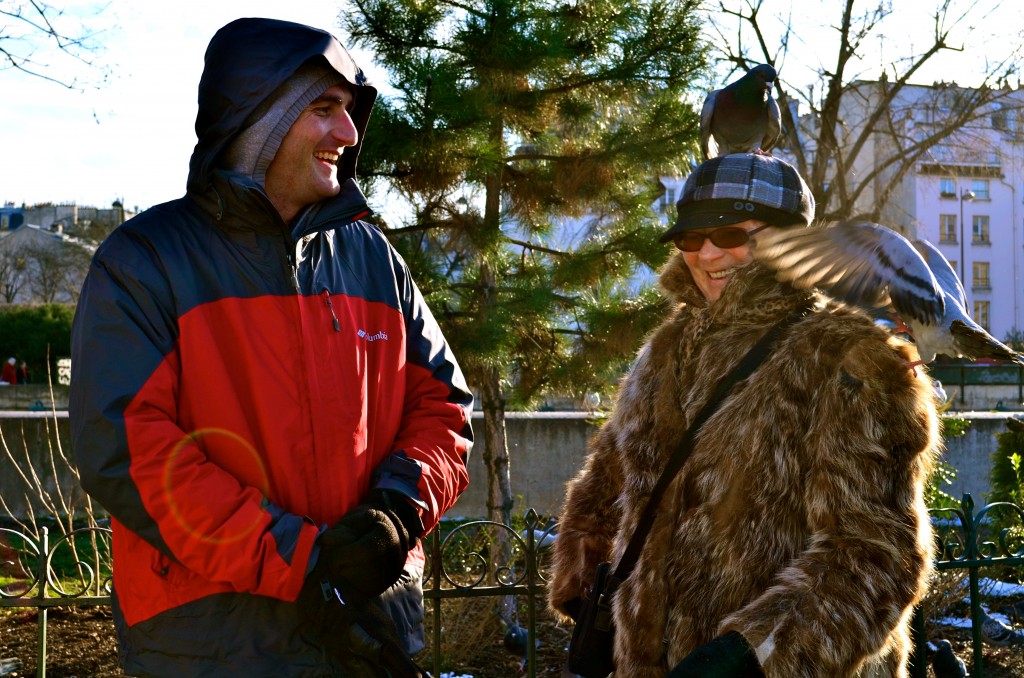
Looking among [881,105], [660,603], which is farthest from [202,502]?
[881,105]

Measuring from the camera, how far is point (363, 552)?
1.89 m

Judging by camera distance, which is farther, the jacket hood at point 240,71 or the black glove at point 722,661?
the jacket hood at point 240,71

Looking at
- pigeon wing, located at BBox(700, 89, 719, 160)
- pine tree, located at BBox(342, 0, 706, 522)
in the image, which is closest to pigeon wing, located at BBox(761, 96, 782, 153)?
pigeon wing, located at BBox(700, 89, 719, 160)

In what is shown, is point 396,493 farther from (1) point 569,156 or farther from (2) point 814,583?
(1) point 569,156

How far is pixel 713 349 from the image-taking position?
2.29 meters

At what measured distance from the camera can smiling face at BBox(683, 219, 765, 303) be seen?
2295 millimetres

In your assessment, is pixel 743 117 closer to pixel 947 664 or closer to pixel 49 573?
pixel 947 664

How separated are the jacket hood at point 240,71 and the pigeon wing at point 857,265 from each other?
1085mm

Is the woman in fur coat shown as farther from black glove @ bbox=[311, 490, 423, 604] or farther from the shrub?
the shrub

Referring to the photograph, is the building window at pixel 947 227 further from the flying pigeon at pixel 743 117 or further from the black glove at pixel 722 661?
the black glove at pixel 722 661

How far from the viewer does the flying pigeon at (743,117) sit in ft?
9.15

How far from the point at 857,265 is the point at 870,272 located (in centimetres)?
4

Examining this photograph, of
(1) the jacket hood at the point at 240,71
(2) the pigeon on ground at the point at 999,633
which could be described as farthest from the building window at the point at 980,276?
(1) the jacket hood at the point at 240,71

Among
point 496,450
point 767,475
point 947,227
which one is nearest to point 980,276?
point 947,227
